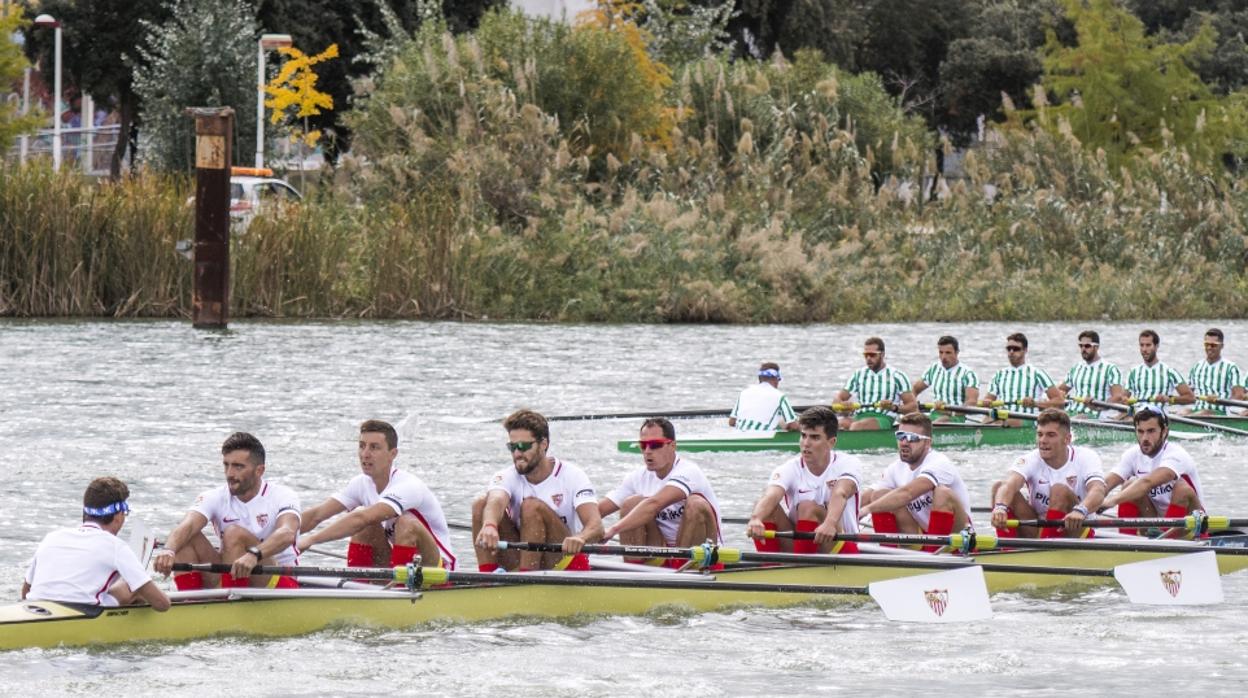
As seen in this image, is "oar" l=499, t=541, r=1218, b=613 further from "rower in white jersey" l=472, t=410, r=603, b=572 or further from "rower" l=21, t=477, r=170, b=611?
"rower" l=21, t=477, r=170, b=611

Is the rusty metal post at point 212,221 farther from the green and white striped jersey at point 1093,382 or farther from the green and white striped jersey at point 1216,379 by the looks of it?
the green and white striped jersey at point 1216,379

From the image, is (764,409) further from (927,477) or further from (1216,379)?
(927,477)

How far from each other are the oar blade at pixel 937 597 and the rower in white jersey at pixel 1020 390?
9.30 m

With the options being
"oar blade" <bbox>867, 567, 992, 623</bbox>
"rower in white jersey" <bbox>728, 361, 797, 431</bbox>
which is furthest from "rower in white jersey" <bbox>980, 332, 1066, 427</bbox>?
"oar blade" <bbox>867, 567, 992, 623</bbox>

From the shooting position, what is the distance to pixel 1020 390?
2292cm

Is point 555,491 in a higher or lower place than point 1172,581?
higher

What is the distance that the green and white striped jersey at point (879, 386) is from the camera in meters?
22.0

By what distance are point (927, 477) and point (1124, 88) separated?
154 feet

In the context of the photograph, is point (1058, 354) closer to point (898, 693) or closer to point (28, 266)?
point (28, 266)

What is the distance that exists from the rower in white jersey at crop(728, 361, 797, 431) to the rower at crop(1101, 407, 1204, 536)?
5.91 m

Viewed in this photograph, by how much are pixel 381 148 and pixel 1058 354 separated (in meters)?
13.3

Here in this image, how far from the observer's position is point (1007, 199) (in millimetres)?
40156

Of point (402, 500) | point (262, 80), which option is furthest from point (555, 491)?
point (262, 80)

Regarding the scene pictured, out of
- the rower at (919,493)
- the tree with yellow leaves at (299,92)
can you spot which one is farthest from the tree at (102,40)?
the rower at (919,493)
